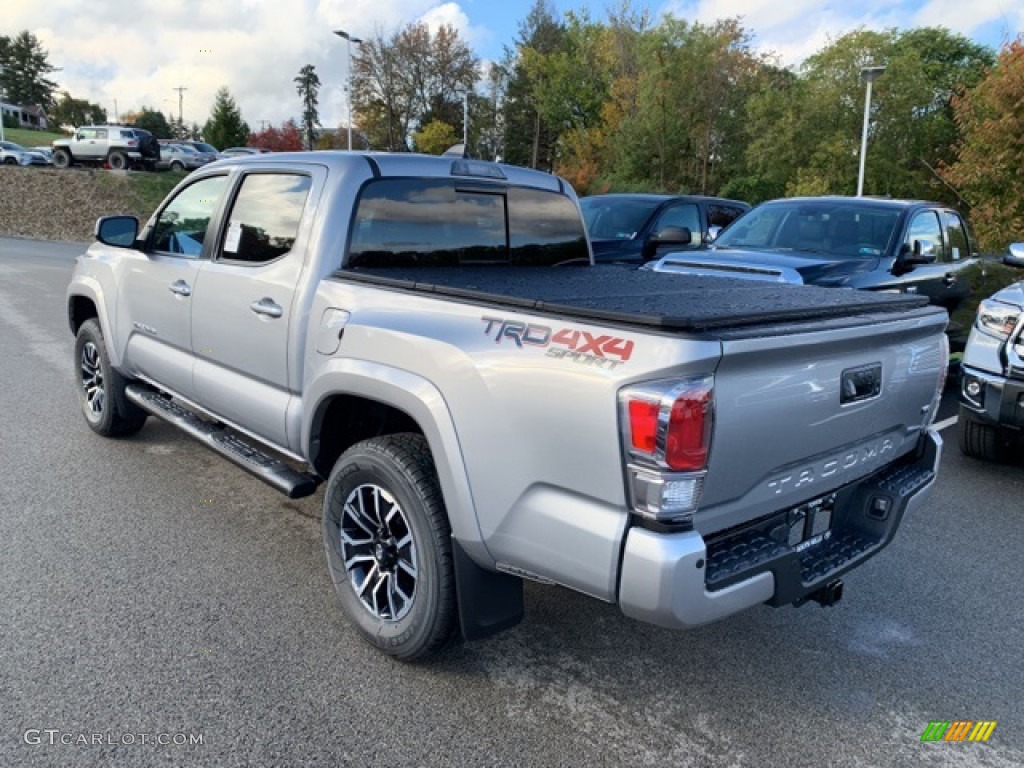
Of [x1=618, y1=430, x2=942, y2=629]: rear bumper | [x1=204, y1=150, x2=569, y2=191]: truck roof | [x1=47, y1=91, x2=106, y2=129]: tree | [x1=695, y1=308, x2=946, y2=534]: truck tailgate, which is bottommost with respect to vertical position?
[x1=618, y1=430, x2=942, y2=629]: rear bumper

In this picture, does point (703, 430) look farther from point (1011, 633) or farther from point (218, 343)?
point (218, 343)

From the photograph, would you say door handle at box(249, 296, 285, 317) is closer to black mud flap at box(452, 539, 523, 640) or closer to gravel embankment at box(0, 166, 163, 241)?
black mud flap at box(452, 539, 523, 640)

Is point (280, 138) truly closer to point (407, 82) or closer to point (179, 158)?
point (407, 82)

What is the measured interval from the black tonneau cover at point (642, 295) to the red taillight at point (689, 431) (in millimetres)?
199

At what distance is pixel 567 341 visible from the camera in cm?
240

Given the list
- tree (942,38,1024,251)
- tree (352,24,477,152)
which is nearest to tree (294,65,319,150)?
tree (352,24,477,152)

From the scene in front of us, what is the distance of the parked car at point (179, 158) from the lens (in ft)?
137

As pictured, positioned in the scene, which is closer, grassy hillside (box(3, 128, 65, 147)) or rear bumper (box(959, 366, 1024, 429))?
rear bumper (box(959, 366, 1024, 429))

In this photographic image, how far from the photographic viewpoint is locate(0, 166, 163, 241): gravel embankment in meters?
28.7

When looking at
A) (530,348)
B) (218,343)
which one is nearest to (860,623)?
(530,348)

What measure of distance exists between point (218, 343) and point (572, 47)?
61744 millimetres

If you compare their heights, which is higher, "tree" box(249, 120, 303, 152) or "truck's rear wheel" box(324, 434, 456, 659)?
"tree" box(249, 120, 303, 152)

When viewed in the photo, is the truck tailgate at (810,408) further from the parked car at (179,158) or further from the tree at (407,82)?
the tree at (407,82)

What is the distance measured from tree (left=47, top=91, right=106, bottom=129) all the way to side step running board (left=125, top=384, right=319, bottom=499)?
132445mm
